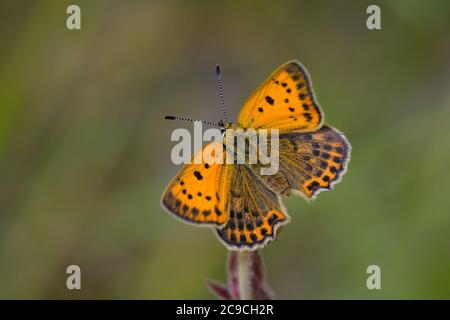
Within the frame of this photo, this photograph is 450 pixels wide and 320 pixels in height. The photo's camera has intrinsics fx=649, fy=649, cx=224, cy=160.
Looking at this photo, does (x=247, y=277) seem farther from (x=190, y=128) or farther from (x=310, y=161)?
(x=190, y=128)

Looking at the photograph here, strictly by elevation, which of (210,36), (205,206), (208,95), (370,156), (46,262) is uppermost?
(210,36)

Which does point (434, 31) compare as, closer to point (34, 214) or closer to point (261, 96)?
point (261, 96)

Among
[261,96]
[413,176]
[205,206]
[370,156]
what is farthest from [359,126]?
[205,206]

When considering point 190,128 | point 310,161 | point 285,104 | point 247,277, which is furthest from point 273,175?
point 190,128

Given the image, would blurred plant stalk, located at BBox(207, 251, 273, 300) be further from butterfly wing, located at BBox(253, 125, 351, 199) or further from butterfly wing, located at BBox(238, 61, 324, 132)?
butterfly wing, located at BBox(238, 61, 324, 132)

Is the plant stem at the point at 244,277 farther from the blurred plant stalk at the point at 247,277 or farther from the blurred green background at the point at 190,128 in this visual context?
the blurred green background at the point at 190,128

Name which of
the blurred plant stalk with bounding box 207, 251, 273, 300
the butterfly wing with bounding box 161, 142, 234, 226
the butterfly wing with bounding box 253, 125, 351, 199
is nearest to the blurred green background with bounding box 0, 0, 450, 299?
the butterfly wing with bounding box 253, 125, 351, 199
